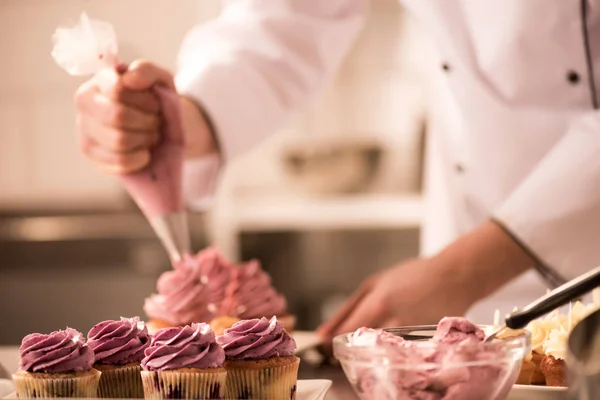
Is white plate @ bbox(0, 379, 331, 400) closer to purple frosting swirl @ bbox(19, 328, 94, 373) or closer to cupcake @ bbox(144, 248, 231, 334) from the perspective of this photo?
purple frosting swirl @ bbox(19, 328, 94, 373)

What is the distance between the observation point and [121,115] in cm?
134

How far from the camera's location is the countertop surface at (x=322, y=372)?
104 cm

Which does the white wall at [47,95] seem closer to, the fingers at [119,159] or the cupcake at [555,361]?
the fingers at [119,159]

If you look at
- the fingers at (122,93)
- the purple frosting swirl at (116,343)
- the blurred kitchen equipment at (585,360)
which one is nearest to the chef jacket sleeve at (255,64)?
the fingers at (122,93)

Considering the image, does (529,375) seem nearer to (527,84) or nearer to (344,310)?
(344,310)

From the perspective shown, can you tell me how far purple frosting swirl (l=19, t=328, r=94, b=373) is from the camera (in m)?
0.89

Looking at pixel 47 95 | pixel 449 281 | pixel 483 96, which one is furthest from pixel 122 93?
pixel 47 95

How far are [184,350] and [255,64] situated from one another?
1066 millimetres

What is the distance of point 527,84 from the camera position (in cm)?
157

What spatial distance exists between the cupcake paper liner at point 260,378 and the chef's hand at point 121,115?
1.86 ft

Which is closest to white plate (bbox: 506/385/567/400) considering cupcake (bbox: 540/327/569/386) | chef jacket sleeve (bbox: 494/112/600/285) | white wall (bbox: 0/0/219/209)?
cupcake (bbox: 540/327/569/386)

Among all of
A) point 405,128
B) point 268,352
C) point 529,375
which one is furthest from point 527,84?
point 405,128

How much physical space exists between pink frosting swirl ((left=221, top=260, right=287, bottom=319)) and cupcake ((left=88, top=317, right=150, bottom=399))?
65 cm

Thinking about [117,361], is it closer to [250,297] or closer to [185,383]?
[185,383]
